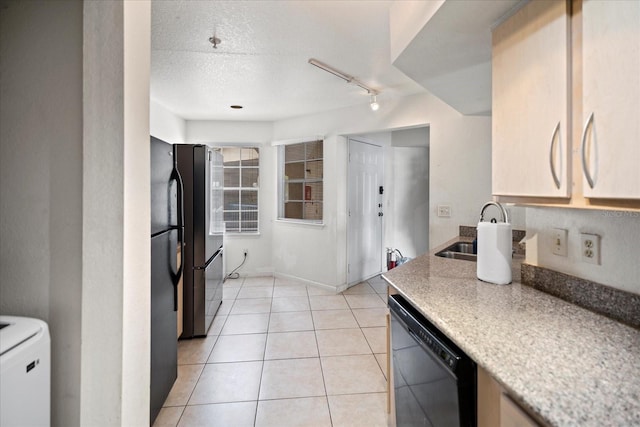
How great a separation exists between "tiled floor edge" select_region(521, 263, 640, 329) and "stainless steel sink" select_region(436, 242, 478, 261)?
794 mm

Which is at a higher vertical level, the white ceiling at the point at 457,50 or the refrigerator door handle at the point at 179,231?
the white ceiling at the point at 457,50

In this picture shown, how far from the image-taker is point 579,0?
929 mm

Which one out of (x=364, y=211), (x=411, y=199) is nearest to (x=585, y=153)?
(x=364, y=211)

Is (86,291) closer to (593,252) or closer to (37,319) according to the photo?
(37,319)

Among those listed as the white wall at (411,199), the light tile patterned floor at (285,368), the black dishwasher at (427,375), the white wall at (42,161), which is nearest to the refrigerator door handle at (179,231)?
the light tile patterned floor at (285,368)

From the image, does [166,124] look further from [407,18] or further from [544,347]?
[544,347]

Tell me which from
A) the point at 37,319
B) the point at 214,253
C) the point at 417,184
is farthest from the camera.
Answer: the point at 417,184

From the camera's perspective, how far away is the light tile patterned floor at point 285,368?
1857 mm

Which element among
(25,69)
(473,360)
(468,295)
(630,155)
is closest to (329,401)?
(468,295)

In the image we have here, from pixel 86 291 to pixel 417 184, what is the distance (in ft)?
14.5

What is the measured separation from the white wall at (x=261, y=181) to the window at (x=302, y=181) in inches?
7.1

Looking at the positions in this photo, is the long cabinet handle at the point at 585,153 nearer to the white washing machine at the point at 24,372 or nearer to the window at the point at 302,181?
the white washing machine at the point at 24,372

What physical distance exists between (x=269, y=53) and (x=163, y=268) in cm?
181

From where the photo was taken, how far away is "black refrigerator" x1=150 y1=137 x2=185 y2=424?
1755 millimetres
